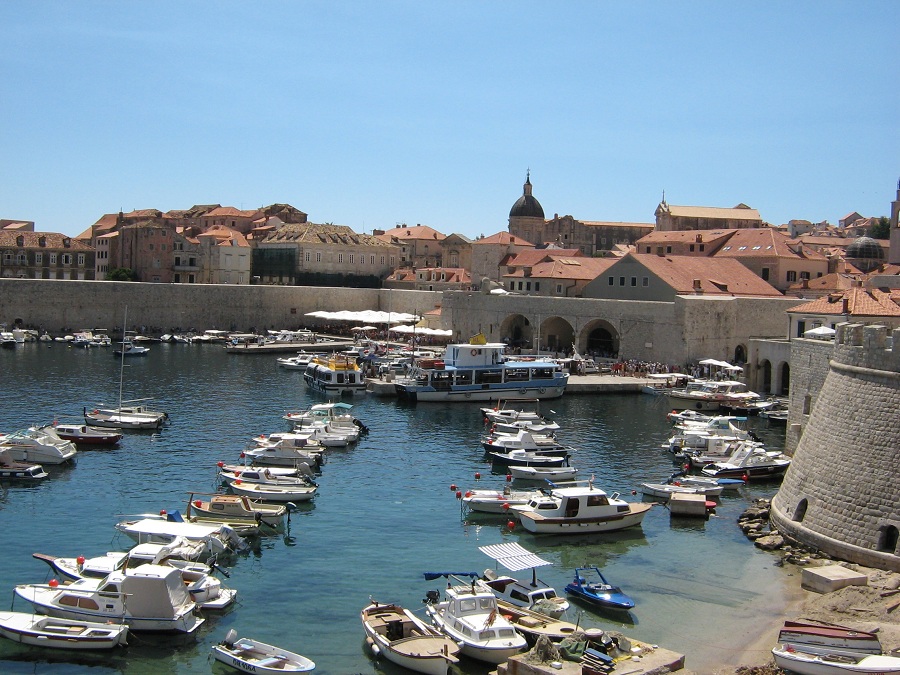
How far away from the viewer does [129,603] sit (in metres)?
17.8

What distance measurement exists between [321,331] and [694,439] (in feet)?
160

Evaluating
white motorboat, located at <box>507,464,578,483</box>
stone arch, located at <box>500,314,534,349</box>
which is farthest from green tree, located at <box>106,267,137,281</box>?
white motorboat, located at <box>507,464,578,483</box>

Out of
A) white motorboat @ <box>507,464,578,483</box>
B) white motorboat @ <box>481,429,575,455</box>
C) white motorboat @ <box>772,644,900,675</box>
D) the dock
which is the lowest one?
white motorboat @ <box>772,644,900,675</box>

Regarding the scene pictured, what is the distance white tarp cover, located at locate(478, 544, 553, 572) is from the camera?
65.6 ft

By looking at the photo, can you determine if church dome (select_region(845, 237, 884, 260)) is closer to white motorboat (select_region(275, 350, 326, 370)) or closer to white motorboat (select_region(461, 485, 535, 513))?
white motorboat (select_region(275, 350, 326, 370))

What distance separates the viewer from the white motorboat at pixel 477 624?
16531 millimetres

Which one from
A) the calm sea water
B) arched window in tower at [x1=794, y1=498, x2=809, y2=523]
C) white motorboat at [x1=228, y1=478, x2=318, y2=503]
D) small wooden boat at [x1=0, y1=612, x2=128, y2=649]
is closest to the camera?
small wooden boat at [x1=0, y1=612, x2=128, y2=649]

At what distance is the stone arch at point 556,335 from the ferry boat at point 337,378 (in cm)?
1538

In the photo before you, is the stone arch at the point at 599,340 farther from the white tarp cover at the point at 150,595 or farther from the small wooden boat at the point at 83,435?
the white tarp cover at the point at 150,595

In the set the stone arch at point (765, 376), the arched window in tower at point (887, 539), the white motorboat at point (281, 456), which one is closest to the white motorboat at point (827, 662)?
the arched window in tower at point (887, 539)

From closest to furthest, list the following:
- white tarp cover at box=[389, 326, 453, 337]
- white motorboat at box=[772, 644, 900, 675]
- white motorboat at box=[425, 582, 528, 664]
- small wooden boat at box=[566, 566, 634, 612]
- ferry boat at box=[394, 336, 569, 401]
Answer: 1. white motorboat at box=[772, 644, 900, 675]
2. white motorboat at box=[425, 582, 528, 664]
3. small wooden boat at box=[566, 566, 634, 612]
4. ferry boat at box=[394, 336, 569, 401]
5. white tarp cover at box=[389, 326, 453, 337]

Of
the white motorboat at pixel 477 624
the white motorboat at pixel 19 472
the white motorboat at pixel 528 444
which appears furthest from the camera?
the white motorboat at pixel 528 444

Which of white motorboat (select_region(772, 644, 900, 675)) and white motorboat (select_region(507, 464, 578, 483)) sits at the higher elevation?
white motorboat (select_region(507, 464, 578, 483))

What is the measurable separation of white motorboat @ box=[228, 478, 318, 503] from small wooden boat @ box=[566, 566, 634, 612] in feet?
30.3
